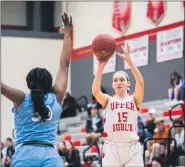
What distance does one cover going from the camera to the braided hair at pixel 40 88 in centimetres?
632

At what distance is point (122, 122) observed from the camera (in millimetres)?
9547

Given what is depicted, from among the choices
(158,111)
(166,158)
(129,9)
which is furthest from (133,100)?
(129,9)

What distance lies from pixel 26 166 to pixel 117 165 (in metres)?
3.45

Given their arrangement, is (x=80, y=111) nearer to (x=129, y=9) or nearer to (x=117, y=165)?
(x=129, y=9)

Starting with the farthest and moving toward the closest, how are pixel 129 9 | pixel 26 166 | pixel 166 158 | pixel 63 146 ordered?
pixel 129 9
pixel 63 146
pixel 166 158
pixel 26 166

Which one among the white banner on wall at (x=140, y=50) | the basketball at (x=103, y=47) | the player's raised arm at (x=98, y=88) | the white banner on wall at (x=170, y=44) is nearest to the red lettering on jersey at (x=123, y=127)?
the player's raised arm at (x=98, y=88)

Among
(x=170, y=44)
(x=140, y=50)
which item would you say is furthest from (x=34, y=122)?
(x=140, y=50)

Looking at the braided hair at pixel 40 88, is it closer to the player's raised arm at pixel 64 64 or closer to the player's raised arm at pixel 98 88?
the player's raised arm at pixel 64 64

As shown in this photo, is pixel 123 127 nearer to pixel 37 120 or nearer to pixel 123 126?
pixel 123 126

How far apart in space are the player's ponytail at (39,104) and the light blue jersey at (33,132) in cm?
4

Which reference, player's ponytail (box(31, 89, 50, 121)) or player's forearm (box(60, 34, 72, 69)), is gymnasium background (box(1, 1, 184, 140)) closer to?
player's forearm (box(60, 34, 72, 69))

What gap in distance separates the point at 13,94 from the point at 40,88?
12.0 inches

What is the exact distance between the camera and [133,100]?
9594 mm

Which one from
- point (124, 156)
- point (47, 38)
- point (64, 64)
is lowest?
point (124, 156)
